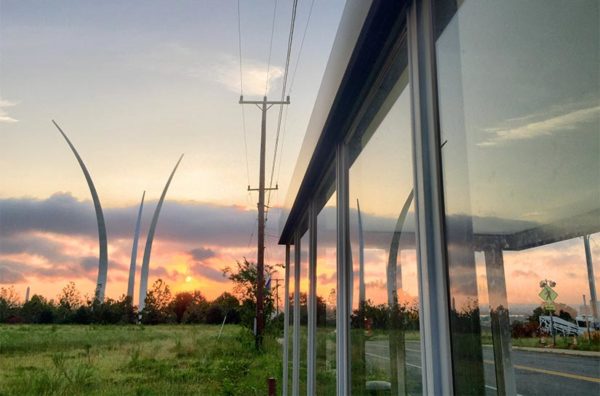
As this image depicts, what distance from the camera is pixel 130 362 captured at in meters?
13.7

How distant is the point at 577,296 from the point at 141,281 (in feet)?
88.1

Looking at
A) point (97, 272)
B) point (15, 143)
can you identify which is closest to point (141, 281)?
point (97, 272)

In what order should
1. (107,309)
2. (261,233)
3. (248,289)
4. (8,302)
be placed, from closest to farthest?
(261,233)
(248,289)
(8,302)
(107,309)

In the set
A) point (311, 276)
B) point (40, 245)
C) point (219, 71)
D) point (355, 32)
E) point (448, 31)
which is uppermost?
point (219, 71)

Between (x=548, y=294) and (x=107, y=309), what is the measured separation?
24805mm

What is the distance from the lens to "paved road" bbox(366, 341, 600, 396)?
1.84ft

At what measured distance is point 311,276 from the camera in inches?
125

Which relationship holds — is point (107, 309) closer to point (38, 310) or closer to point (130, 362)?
point (38, 310)

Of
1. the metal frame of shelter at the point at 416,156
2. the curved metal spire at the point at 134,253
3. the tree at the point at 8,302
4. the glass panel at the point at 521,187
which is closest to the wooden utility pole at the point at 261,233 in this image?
the metal frame of shelter at the point at 416,156

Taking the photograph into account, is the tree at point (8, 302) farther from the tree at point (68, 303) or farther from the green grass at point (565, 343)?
the green grass at point (565, 343)

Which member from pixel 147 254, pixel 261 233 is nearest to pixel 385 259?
pixel 261 233

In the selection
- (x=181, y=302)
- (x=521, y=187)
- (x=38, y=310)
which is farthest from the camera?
(x=181, y=302)

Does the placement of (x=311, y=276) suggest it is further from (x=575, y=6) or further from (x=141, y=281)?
(x=141, y=281)

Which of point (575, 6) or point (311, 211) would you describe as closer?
point (575, 6)
